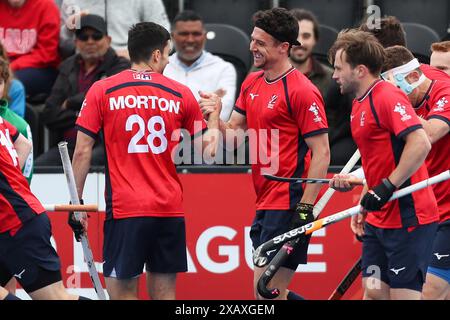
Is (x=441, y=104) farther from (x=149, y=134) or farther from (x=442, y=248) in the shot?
(x=149, y=134)

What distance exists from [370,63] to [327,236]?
2.76 m

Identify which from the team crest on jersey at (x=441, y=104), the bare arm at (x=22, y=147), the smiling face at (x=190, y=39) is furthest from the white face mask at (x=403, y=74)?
the smiling face at (x=190, y=39)

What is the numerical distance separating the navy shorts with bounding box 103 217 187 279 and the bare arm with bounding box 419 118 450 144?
1615mm

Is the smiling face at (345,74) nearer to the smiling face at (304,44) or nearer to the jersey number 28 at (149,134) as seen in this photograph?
the jersey number 28 at (149,134)

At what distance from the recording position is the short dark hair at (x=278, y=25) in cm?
824

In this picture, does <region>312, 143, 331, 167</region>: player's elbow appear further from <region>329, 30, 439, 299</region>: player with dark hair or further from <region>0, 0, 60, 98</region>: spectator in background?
<region>0, 0, 60, 98</region>: spectator in background

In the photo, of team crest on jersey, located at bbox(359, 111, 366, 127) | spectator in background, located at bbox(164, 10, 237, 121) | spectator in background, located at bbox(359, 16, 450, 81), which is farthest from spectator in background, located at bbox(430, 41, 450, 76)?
spectator in background, located at bbox(164, 10, 237, 121)

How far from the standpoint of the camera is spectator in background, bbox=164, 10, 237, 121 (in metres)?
10.2

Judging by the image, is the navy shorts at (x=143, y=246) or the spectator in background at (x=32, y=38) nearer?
the navy shorts at (x=143, y=246)

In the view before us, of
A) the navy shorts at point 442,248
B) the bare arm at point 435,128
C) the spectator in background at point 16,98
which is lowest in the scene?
the navy shorts at point 442,248

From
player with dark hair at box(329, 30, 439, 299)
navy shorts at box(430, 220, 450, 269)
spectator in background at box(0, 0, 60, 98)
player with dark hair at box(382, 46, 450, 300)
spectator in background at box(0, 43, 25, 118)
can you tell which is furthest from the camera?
spectator in background at box(0, 0, 60, 98)

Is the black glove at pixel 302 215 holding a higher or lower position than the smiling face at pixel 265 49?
lower

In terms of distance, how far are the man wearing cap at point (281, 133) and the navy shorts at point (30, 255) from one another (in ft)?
4.35

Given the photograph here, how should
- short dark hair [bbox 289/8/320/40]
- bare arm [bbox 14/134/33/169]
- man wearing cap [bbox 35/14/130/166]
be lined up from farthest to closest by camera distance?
short dark hair [bbox 289/8/320/40], man wearing cap [bbox 35/14/130/166], bare arm [bbox 14/134/33/169]
